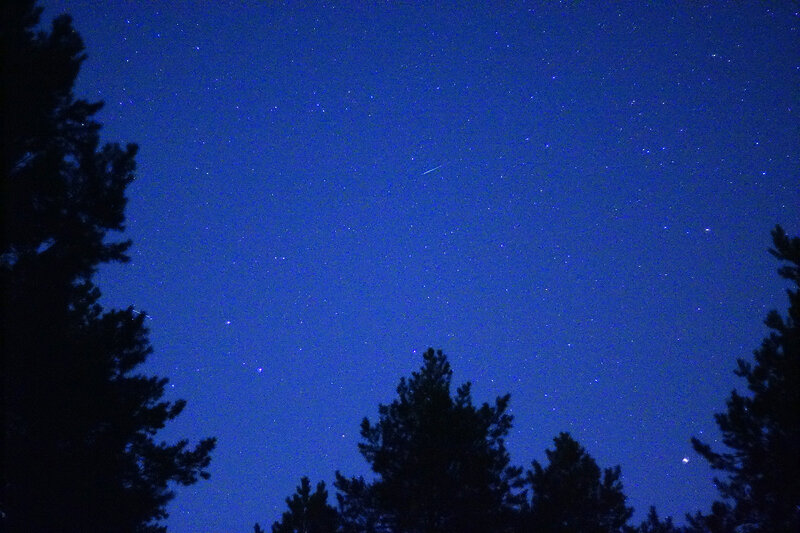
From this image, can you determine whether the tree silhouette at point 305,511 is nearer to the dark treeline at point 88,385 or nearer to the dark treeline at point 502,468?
the dark treeline at point 502,468

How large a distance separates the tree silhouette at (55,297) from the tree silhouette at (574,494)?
12554 mm

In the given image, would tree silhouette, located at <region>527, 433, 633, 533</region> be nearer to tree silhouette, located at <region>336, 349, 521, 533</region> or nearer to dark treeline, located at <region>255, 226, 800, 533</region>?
dark treeline, located at <region>255, 226, 800, 533</region>

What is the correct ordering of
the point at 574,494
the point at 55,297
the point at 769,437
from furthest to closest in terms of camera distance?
1. the point at 574,494
2. the point at 769,437
3. the point at 55,297

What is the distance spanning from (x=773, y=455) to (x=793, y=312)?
3.25 meters

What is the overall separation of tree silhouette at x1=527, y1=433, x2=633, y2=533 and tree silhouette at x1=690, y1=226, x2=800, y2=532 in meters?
4.97

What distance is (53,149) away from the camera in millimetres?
7012

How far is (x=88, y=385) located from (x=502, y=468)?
10.4 metres

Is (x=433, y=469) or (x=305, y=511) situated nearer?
(x=433, y=469)

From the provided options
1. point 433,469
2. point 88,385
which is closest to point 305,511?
point 433,469

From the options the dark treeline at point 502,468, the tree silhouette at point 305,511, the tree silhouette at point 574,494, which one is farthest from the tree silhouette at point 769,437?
the tree silhouette at point 305,511

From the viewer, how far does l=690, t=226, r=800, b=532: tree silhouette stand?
10.2 metres

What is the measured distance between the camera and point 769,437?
10.7 metres

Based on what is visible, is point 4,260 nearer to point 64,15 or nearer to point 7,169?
point 7,169

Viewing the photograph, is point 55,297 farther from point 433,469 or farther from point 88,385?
point 433,469
